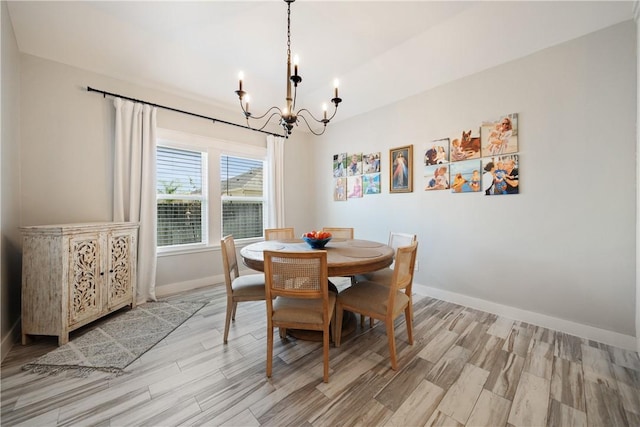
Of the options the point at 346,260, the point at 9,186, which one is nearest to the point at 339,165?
the point at 346,260

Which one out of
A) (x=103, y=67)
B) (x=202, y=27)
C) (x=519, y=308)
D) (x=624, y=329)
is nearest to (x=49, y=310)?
(x=103, y=67)

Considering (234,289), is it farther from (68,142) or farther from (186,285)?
(68,142)

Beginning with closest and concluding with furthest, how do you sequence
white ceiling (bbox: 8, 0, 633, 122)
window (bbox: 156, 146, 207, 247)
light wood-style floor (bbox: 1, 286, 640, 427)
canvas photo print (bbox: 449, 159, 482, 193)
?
light wood-style floor (bbox: 1, 286, 640, 427), white ceiling (bbox: 8, 0, 633, 122), canvas photo print (bbox: 449, 159, 482, 193), window (bbox: 156, 146, 207, 247)

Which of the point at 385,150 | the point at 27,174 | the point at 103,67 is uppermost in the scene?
the point at 103,67

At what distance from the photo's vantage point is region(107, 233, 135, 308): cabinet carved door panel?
2396 mm

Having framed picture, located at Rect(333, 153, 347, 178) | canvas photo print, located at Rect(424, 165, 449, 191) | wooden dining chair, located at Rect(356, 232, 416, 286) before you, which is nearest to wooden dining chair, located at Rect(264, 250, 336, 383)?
wooden dining chair, located at Rect(356, 232, 416, 286)

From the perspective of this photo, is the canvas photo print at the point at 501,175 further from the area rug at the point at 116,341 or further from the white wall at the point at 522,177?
the area rug at the point at 116,341

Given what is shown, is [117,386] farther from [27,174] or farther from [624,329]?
[624,329]

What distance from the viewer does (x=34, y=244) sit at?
1.97 m

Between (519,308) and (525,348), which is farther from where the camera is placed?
(519,308)

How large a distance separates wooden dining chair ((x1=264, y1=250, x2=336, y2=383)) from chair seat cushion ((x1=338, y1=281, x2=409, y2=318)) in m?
0.31

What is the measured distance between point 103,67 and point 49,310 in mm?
2611

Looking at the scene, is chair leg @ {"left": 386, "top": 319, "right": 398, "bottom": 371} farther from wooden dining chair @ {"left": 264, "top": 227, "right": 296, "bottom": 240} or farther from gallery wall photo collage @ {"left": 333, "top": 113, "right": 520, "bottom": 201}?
gallery wall photo collage @ {"left": 333, "top": 113, "right": 520, "bottom": 201}

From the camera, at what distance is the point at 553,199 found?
2.25 meters
